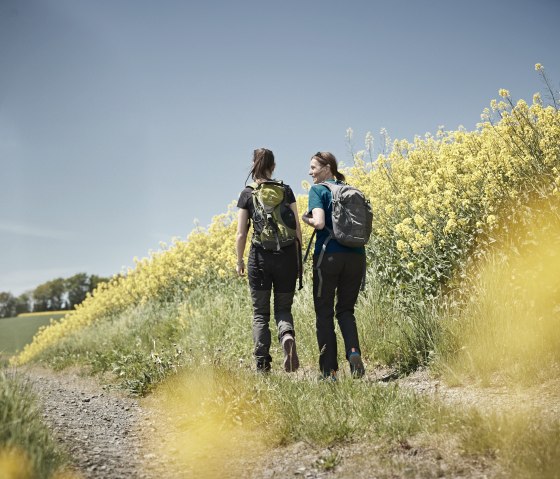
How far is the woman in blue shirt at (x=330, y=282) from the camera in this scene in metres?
4.48

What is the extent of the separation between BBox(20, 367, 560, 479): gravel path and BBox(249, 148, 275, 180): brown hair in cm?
227

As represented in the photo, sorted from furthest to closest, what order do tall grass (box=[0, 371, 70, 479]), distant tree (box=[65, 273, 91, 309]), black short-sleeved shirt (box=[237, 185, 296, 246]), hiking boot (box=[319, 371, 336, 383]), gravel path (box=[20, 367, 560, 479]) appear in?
→ 1. distant tree (box=[65, 273, 91, 309])
2. black short-sleeved shirt (box=[237, 185, 296, 246])
3. hiking boot (box=[319, 371, 336, 383])
4. gravel path (box=[20, 367, 560, 479])
5. tall grass (box=[0, 371, 70, 479])

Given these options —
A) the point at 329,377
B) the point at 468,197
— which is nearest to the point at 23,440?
the point at 329,377

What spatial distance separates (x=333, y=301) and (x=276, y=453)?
5.30 ft

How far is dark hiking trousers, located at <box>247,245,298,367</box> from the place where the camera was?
15.7 feet

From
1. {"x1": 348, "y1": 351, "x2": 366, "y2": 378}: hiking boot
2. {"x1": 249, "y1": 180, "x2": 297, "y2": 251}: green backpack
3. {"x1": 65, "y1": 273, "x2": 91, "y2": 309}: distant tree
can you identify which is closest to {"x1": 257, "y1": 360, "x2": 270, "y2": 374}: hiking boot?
{"x1": 348, "y1": 351, "x2": 366, "y2": 378}: hiking boot

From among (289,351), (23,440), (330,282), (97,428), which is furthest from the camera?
(289,351)

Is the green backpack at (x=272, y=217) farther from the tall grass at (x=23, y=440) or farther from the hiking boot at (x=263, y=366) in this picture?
the tall grass at (x=23, y=440)

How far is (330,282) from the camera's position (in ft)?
14.9

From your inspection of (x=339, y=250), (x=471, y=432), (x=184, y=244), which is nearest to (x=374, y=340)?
(x=339, y=250)

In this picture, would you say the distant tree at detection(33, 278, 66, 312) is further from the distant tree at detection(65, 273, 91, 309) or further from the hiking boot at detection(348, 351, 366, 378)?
the hiking boot at detection(348, 351, 366, 378)

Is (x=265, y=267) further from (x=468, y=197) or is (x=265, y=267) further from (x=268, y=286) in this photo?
(x=468, y=197)

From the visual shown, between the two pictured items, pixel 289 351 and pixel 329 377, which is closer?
pixel 329 377

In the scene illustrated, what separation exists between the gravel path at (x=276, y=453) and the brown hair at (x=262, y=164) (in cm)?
227
